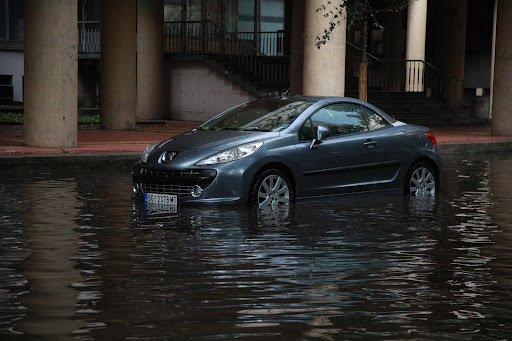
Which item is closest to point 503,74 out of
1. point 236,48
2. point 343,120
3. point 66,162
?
point 236,48

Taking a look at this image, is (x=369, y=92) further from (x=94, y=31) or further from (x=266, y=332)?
(x=266, y=332)

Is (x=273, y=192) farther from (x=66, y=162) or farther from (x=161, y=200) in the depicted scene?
(x=66, y=162)

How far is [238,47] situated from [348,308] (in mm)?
30535

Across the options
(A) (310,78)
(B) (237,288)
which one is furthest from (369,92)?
(B) (237,288)

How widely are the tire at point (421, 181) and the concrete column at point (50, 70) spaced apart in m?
7.76

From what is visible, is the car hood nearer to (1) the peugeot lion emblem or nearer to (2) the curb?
(1) the peugeot lion emblem

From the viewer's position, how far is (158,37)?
31875mm

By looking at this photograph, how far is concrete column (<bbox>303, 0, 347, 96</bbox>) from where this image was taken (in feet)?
66.8

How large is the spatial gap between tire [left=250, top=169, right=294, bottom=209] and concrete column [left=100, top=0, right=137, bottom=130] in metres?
15.7

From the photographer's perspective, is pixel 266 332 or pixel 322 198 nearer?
pixel 266 332

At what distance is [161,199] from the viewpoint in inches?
413

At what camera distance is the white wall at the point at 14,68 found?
4244 cm

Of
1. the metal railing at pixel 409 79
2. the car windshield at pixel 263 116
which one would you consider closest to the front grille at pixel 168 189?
the car windshield at pixel 263 116

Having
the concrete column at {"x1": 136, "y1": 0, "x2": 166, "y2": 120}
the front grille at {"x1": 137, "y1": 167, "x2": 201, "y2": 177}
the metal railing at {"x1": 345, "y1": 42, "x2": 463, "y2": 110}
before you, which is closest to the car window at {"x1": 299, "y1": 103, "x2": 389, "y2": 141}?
the front grille at {"x1": 137, "y1": 167, "x2": 201, "y2": 177}
